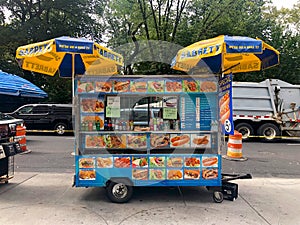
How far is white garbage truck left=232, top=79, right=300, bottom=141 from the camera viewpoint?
12.4m

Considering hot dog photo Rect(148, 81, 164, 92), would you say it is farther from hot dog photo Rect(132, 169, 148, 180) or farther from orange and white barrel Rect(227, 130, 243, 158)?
orange and white barrel Rect(227, 130, 243, 158)

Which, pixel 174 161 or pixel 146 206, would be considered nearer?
pixel 146 206

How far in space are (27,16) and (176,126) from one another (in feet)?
73.6

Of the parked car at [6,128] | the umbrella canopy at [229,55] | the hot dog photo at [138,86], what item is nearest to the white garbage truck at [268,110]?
the umbrella canopy at [229,55]

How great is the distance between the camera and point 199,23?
1905 cm

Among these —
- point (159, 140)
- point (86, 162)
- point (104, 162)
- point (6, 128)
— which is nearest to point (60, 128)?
point (6, 128)

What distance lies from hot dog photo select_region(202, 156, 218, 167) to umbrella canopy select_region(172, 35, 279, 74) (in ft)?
5.34

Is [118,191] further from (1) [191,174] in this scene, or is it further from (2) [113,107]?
(2) [113,107]

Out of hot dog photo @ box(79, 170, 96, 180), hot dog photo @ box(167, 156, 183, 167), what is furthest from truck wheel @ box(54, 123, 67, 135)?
hot dog photo @ box(167, 156, 183, 167)

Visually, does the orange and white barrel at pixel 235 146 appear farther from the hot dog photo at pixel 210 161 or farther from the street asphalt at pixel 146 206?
the hot dog photo at pixel 210 161

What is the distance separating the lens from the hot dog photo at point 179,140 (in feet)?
16.1

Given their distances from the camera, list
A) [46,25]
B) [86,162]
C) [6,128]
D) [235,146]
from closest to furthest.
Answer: [86,162]
[6,128]
[235,146]
[46,25]

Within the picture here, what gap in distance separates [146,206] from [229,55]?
3.19 meters

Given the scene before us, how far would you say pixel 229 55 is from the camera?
523cm
